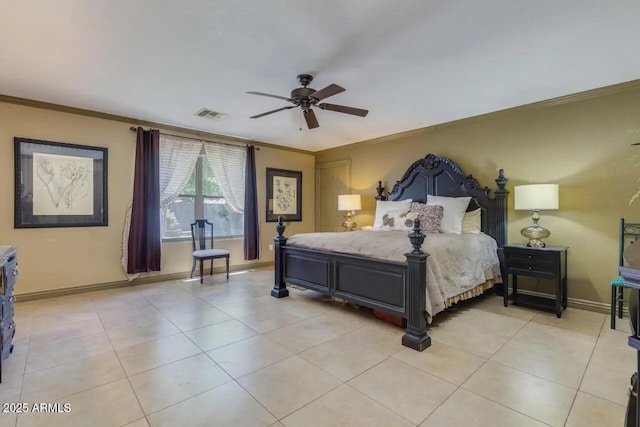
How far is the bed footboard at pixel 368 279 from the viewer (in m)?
2.58

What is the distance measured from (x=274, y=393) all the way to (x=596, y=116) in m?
4.29

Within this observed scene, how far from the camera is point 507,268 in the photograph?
3586 mm

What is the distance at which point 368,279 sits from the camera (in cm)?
304

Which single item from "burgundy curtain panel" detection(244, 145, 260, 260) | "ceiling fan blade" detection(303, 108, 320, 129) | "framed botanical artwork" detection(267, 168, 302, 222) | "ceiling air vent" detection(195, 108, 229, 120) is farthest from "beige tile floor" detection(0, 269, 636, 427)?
"framed botanical artwork" detection(267, 168, 302, 222)

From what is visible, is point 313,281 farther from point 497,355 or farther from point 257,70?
point 257,70

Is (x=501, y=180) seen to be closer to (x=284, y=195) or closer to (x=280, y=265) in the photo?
(x=280, y=265)

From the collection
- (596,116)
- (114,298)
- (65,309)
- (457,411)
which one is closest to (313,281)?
(457,411)

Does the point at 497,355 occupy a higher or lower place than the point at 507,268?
lower

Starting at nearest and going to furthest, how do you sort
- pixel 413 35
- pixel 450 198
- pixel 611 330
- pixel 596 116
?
pixel 413 35, pixel 611 330, pixel 596 116, pixel 450 198

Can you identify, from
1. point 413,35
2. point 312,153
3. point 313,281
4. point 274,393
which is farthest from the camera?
point 312,153

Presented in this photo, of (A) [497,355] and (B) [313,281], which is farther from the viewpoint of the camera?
(B) [313,281]

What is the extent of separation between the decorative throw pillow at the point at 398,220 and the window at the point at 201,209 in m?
2.70

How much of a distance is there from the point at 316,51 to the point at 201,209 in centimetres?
363

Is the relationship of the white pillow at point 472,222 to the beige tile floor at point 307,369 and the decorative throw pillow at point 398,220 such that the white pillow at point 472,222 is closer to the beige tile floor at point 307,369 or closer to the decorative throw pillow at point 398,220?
the decorative throw pillow at point 398,220
